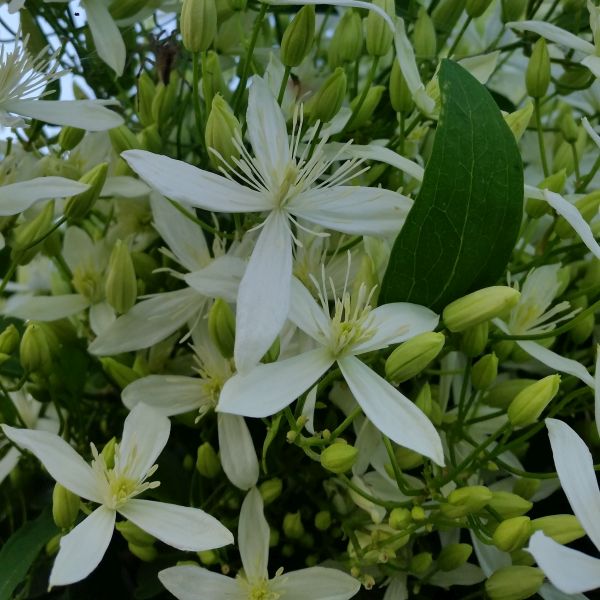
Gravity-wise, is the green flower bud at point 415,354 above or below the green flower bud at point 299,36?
below

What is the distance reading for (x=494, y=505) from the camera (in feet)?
1.42

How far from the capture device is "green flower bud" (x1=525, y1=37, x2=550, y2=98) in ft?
1.72

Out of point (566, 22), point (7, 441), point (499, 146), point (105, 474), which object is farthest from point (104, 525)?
point (566, 22)

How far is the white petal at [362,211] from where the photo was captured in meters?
0.43

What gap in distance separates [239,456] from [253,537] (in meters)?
0.04

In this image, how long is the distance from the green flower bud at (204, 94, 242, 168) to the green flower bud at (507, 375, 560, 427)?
0.58ft

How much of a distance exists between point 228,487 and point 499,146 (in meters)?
0.23

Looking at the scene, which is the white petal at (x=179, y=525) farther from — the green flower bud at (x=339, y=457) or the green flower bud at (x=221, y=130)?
the green flower bud at (x=221, y=130)

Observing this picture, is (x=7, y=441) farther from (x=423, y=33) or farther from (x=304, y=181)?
(x=423, y=33)

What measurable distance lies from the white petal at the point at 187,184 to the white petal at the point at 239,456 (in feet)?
0.38

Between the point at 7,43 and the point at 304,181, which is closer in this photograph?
the point at 304,181

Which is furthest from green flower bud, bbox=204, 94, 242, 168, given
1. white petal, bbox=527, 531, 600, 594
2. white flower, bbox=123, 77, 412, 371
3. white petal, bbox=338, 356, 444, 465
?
white petal, bbox=527, 531, 600, 594

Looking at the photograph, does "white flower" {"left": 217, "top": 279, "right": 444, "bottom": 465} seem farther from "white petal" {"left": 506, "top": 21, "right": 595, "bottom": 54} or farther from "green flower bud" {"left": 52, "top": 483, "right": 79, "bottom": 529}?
"white petal" {"left": 506, "top": 21, "right": 595, "bottom": 54}

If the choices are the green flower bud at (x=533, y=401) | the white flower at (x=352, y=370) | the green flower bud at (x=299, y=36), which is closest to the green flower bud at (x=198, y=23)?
the green flower bud at (x=299, y=36)
